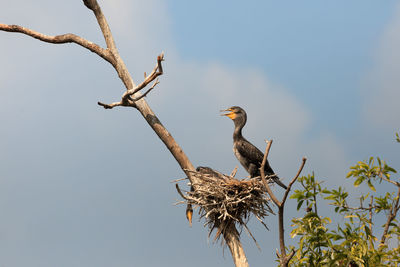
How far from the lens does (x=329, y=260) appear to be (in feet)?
19.7

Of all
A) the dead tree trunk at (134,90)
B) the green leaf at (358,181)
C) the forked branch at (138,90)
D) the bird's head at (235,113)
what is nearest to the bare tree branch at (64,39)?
the dead tree trunk at (134,90)

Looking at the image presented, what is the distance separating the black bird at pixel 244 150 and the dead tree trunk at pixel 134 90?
4.87ft

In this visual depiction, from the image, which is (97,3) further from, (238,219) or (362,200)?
(362,200)

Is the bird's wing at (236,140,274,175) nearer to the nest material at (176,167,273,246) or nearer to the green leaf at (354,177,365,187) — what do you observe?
the nest material at (176,167,273,246)

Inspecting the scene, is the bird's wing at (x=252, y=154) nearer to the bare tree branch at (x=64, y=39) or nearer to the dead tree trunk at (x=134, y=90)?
the dead tree trunk at (x=134, y=90)

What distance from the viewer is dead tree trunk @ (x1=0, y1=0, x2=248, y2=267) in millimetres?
8500

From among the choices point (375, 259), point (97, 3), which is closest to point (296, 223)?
point (375, 259)

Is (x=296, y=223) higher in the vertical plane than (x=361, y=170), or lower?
lower

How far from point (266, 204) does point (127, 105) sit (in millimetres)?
2962

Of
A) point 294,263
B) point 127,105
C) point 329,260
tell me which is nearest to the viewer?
point 329,260

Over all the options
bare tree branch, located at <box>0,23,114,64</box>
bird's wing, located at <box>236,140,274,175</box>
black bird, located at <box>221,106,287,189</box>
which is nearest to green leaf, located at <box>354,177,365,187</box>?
black bird, located at <box>221,106,287,189</box>

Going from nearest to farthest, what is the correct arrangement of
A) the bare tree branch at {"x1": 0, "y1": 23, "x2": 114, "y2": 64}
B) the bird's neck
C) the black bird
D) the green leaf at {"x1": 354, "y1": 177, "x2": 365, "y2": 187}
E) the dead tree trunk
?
the green leaf at {"x1": 354, "y1": 177, "x2": 365, "y2": 187} → the dead tree trunk → the bare tree branch at {"x1": 0, "y1": 23, "x2": 114, "y2": 64} → the black bird → the bird's neck

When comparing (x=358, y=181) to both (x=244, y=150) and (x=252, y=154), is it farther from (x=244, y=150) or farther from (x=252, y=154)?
(x=244, y=150)

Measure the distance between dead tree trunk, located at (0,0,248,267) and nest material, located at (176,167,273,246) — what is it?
182 mm
